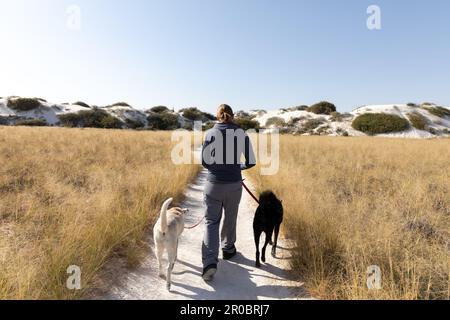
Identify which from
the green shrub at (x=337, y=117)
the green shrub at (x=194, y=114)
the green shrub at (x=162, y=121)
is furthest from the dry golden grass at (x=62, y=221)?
the green shrub at (x=194, y=114)

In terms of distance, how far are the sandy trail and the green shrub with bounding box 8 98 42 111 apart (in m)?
65.7

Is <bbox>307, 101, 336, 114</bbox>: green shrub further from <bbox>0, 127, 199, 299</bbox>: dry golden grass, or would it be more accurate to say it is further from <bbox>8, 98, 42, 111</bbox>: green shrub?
<bbox>8, 98, 42, 111</bbox>: green shrub

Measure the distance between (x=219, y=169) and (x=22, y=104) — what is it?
67.4 meters

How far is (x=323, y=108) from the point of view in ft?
199

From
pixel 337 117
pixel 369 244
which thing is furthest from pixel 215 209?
pixel 337 117

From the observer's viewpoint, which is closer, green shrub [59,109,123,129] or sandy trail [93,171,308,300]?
sandy trail [93,171,308,300]

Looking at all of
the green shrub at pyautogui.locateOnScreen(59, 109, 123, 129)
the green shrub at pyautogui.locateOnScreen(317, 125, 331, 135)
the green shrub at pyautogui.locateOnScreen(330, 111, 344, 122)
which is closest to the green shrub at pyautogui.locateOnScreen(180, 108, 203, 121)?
the green shrub at pyautogui.locateOnScreen(59, 109, 123, 129)

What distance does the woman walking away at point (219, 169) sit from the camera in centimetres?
370

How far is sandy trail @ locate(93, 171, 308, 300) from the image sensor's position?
3.25 meters

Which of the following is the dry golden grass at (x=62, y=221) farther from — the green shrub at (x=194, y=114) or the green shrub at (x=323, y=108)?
the green shrub at (x=194, y=114)

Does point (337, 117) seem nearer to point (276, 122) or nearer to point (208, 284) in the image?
point (276, 122)

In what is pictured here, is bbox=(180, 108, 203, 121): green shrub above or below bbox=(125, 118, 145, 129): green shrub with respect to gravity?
above

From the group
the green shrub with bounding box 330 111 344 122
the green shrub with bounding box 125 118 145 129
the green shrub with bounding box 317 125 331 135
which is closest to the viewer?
the green shrub with bounding box 317 125 331 135
